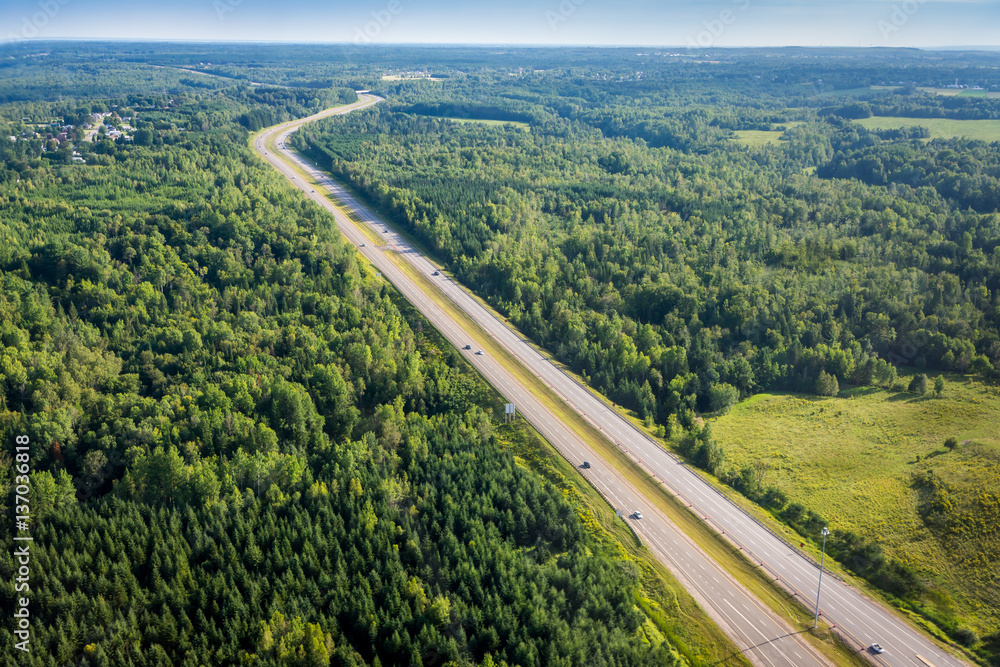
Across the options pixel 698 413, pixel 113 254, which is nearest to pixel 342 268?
pixel 113 254

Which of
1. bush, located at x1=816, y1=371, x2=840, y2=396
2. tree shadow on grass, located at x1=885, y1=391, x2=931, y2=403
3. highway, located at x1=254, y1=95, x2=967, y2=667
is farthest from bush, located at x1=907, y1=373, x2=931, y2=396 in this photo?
highway, located at x1=254, y1=95, x2=967, y2=667

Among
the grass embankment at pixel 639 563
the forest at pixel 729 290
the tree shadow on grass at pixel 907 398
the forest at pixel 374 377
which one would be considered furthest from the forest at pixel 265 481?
the tree shadow on grass at pixel 907 398

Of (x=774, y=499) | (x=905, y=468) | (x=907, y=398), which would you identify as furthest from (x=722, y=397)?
(x=907, y=398)

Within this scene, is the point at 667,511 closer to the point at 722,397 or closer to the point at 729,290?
the point at 722,397

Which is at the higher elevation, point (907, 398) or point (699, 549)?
point (907, 398)

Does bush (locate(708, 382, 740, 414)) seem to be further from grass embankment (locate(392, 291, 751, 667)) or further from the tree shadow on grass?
grass embankment (locate(392, 291, 751, 667))

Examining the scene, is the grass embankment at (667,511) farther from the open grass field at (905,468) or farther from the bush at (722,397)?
the bush at (722,397)
